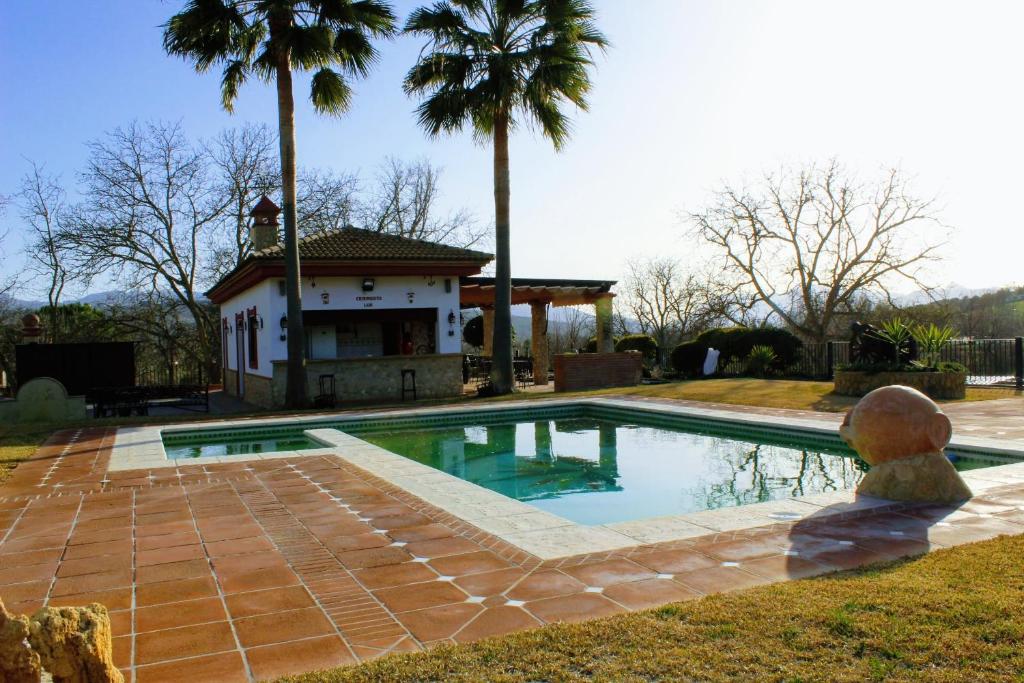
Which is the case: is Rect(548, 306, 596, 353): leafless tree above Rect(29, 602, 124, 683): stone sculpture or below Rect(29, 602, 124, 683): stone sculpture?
above

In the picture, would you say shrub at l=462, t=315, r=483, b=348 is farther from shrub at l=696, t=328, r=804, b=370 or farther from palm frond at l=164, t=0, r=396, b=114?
palm frond at l=164, t=0, r=396, b=114

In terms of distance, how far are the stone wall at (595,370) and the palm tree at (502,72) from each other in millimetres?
2676

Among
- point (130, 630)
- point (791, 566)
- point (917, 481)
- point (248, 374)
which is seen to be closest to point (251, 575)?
point (130, 630)

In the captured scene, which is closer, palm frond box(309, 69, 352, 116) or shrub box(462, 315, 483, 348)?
palm frond box(309, 69, 352, 116)

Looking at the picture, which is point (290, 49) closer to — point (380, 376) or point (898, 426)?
point (380, 376)

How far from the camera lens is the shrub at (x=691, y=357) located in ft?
77.5

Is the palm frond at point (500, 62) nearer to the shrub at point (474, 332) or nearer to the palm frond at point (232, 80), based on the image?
the palm frond at point (232, 80)

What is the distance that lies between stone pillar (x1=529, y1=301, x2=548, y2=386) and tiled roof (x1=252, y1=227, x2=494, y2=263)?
15.8 ft

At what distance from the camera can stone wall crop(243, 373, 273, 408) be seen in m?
17.6

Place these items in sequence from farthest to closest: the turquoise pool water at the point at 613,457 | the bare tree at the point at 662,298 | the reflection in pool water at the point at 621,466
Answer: the bare tree at the point at 662,298
the turquoise pool water at the point at 613,457
the reflection in pool water at the point at 621,466

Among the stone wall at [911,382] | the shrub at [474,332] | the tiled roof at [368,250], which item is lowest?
the stone wall at [911,382]

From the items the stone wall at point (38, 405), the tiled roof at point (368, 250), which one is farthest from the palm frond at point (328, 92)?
the stone wall at point (38, 405)

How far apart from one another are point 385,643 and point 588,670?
100 cm

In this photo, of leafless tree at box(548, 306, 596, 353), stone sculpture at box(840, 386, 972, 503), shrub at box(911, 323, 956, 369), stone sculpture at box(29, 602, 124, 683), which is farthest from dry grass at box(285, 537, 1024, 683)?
leafless tree at box(548, 306, 596, 353)
